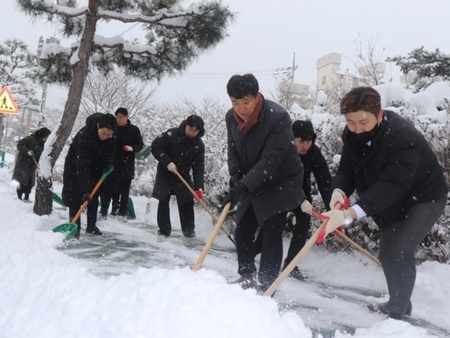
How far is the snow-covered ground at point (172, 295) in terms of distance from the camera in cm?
210

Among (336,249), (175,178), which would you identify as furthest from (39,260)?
(336,249)

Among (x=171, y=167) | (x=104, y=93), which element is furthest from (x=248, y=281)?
(x=104, y=93)

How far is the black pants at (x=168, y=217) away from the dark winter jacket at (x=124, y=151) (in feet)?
5.25

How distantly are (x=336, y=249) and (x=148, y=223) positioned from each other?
11.1 feet

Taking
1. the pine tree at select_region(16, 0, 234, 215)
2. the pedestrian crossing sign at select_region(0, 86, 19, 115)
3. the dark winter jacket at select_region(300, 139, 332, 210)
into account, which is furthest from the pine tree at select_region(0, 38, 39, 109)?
the dark winter jacket at select_region(300, 139, 332, 210)

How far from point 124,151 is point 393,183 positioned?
4991mm

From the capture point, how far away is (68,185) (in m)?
5.07

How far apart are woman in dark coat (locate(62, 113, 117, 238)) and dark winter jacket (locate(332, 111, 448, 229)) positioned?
3.04m

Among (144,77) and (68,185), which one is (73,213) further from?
(144,77)

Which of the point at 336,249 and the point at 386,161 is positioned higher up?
the point at 386,161

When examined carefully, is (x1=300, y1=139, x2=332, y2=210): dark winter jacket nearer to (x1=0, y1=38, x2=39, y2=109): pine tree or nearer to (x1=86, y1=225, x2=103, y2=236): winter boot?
(x1=86, y1=225, x2=103, y2=236): winter boot

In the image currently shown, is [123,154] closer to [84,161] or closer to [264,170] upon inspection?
[84,161]

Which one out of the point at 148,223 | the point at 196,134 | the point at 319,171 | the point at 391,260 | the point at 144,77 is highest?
the point at 144,77

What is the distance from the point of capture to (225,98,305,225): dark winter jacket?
306 cm
